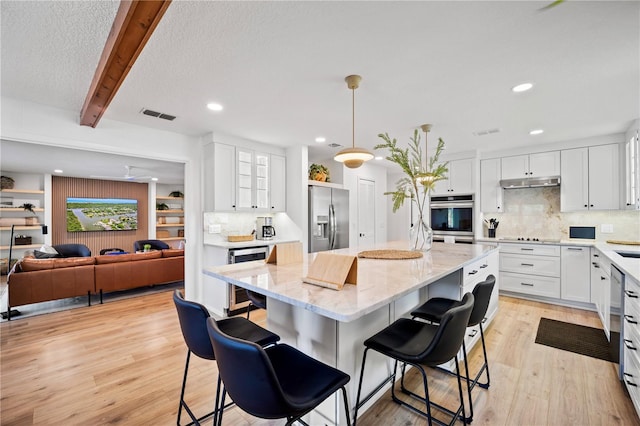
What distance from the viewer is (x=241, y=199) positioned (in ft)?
14.0

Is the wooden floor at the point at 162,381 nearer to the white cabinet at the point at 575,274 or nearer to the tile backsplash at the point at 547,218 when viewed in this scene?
the white cabinet at the point at 575,274

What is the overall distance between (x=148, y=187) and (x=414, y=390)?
29.2ft

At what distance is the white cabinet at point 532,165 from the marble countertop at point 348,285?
313cm

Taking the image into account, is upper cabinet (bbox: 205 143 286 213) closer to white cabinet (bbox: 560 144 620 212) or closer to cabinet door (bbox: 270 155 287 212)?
cabinet door (bbox: 270 155 287 212)

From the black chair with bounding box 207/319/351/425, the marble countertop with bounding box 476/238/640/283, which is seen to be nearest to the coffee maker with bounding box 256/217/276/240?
the marble countertop with bounding box 476/238/640/283

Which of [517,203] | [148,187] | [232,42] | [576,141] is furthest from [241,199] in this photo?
[148,187]

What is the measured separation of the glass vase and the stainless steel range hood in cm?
272

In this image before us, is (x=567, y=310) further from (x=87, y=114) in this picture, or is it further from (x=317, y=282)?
(x=87, y=114)

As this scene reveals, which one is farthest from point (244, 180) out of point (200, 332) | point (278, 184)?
point (200, 332)

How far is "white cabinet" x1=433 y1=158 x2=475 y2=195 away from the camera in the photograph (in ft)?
16.3

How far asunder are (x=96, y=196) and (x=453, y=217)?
872cm

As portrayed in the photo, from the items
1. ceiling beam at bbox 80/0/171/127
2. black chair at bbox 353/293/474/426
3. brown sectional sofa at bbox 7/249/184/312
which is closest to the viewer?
black chair at bbox 353/293/474/426

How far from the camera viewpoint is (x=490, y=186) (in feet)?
16.1

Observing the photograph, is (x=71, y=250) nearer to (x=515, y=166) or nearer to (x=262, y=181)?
(x=262, y=181)
